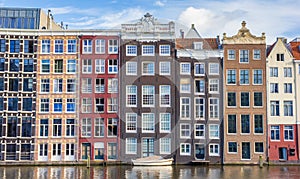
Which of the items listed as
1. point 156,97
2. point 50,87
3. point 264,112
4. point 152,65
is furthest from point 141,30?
point 264,112

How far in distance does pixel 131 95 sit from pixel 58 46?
1115 cm

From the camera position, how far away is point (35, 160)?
52.0 meters

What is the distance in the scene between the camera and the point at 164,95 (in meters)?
53.3

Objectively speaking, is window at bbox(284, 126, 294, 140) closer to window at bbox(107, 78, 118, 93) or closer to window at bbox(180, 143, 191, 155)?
window at bbox(180, 143, 191, 155)

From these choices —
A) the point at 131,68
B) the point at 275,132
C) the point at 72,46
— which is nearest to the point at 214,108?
the point at 275,132

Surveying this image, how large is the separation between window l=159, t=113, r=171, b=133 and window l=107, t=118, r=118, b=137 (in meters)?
5.54

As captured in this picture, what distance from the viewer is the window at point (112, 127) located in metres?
52.9

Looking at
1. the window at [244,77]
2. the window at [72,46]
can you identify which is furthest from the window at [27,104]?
the window at [244,77]

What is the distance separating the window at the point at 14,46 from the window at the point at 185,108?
21.3 meters

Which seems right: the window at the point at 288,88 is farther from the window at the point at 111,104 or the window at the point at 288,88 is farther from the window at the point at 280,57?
the window at the point at 111,104

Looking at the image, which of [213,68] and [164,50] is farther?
[213,68]

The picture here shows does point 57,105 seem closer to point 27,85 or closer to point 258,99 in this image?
point 27,85

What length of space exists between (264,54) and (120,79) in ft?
60.2

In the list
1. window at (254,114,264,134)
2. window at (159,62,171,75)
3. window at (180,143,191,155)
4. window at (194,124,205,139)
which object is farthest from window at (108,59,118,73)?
window at (254,114,264,134)
